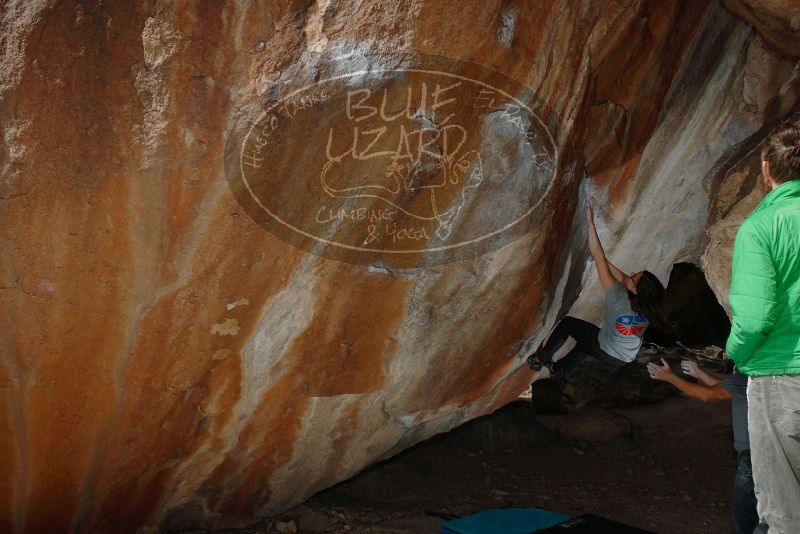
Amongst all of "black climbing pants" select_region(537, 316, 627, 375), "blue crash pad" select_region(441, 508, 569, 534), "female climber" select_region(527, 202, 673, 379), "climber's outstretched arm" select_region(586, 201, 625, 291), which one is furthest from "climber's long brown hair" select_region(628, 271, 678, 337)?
"blue crash pad" select_region(441, 508, 569, 534)

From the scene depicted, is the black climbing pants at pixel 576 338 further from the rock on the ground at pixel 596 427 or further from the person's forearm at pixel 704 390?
the rock on the ground at pixel 596 427

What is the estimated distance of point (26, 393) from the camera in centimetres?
282

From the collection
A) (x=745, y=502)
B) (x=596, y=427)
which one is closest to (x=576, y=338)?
(x=745, y=502)

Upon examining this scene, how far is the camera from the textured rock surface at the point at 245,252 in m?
2.50

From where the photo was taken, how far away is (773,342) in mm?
2078

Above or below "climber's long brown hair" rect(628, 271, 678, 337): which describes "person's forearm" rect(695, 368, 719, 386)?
below

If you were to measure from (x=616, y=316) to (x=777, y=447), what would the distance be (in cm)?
174

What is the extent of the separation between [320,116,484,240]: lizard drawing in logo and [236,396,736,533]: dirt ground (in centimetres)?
160

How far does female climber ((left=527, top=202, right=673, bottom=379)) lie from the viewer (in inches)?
147

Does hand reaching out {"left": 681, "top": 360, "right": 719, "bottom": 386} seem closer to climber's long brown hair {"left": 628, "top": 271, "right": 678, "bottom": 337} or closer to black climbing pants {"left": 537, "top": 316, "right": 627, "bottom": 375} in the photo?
climber's long brown hair {"left": 628, "top": 271, "right": 678, "bottom": 337}

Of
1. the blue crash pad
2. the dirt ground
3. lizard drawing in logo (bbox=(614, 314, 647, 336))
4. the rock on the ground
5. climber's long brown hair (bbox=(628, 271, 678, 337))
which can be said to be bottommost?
the dirt ground

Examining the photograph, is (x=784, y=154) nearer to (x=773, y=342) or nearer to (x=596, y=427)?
(x=773, y=342)

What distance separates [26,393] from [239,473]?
110 cm

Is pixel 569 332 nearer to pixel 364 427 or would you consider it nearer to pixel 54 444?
pixel 364 427
